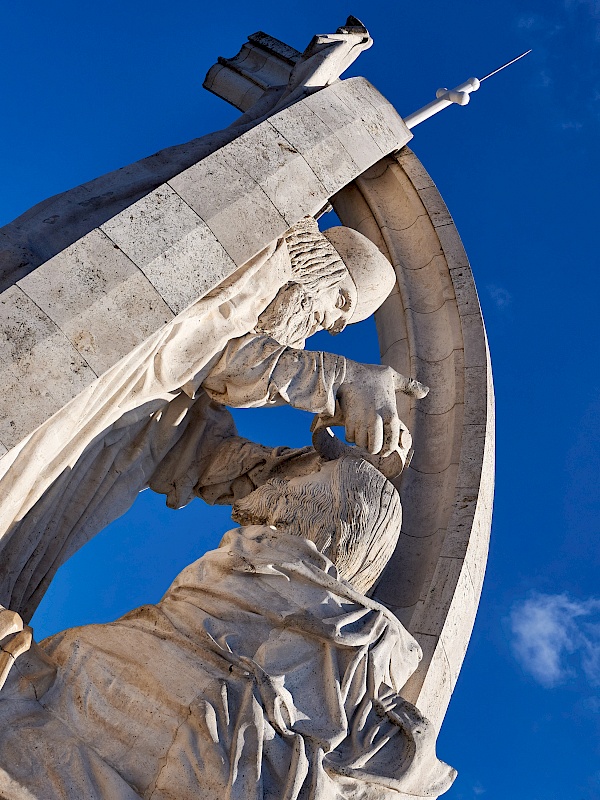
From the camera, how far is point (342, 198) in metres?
7.99

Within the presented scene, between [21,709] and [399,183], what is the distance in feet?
16.8

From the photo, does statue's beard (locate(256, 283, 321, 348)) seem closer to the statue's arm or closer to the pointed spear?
the statue's arm

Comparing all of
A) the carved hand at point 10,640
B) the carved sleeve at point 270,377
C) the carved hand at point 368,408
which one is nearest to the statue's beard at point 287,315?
the carved sleeve at point 270,377

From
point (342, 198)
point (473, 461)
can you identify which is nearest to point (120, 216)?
point (473, 461)

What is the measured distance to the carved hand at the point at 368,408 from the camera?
17.7 feet

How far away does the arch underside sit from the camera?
6195 mm

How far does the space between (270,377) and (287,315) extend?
20.7 inches

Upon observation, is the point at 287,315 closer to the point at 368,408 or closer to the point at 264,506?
the point at 368,408

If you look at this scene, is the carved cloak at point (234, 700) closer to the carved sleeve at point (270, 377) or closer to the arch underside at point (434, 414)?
the carved sleeve at point (270, 377)

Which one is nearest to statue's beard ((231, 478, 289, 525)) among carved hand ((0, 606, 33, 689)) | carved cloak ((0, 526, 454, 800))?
carved cloak ((0, 526, 454, 800))

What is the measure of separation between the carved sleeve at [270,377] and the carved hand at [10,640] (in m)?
1.64

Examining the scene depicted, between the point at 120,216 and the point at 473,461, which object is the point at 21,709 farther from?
the point at 473,461

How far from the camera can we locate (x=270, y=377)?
5.23 m

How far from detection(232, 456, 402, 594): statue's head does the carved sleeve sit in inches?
15.4
